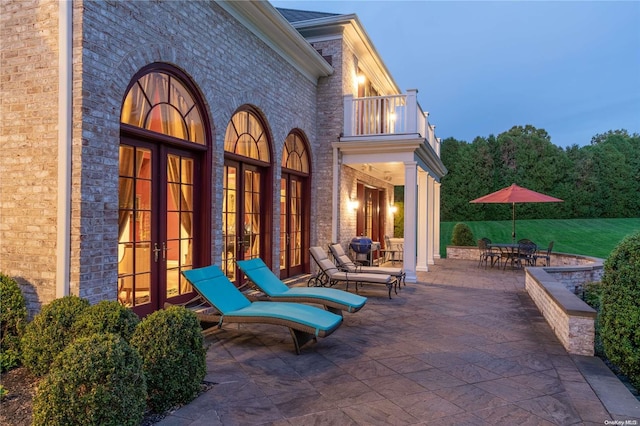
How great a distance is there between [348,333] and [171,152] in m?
3.51

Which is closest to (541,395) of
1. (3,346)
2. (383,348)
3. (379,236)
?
(383,348)

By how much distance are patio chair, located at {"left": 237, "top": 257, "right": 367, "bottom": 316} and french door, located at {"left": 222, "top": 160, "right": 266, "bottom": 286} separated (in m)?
1.19

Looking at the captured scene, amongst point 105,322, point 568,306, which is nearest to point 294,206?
point 568,306

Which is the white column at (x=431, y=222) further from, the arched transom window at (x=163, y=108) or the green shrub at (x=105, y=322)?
the green shrub at (x=105, y=322)

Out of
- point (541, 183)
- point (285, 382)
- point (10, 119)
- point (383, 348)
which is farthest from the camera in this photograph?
point (541, 183)

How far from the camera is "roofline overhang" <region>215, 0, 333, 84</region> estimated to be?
7.00 m

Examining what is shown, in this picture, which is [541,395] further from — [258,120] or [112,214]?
[258,120]

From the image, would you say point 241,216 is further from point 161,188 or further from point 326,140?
point 326,140

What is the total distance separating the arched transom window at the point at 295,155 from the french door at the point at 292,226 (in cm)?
23

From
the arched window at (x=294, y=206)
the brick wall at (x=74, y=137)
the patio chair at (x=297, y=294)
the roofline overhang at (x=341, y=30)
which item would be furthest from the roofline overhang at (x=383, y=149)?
the brick wall at (x=74, y=137)

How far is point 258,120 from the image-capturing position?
8172 mm

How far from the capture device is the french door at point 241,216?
7293mm

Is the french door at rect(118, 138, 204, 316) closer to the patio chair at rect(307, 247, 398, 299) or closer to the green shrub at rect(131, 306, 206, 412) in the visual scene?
the green shrub at rect(131, 306, 206, 412)

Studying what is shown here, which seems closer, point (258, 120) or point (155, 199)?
point (155, 199)
